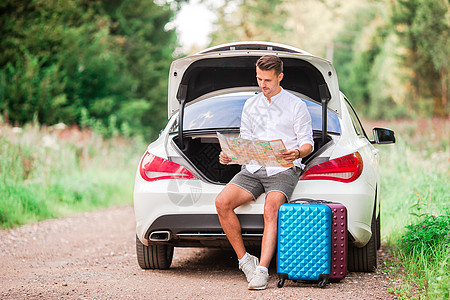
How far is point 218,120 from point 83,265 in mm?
1955

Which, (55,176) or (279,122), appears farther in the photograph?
(55,176)

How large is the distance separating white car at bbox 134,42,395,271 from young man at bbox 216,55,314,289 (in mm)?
104

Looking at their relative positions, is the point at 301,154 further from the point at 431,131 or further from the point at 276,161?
the point at 431,131

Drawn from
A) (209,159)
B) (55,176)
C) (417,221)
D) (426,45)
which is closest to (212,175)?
(209,159)

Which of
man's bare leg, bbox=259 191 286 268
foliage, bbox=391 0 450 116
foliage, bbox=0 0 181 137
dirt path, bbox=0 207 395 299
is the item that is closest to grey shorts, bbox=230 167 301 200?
man's bare leg, bbox=259 191 286 268

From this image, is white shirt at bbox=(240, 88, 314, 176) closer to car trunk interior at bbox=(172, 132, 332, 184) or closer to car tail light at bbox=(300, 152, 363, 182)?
car tail light at bbox=(300, 152, 363, 182)

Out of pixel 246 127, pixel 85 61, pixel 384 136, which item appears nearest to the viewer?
pixel 246 127

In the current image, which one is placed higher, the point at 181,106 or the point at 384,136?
the point at 181,106

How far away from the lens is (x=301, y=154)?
448 centimetres

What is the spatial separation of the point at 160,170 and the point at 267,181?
2.86ft

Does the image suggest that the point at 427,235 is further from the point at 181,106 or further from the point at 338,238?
the point at 181,106

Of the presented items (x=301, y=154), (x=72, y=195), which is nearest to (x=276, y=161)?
(x=301, y=154)

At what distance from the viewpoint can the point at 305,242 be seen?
4324 mm

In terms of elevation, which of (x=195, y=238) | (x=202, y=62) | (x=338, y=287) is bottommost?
(x=338, y=287)
